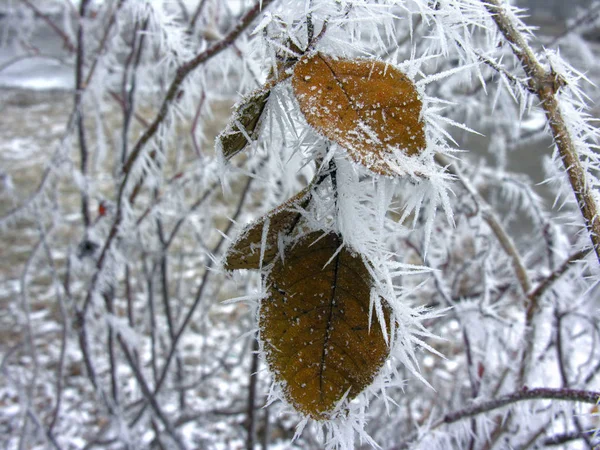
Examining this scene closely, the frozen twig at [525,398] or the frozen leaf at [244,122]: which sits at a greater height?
the frozen leaf at [244,122]

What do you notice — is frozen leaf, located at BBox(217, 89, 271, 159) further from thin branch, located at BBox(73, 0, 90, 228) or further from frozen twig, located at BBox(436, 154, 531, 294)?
thin branch, located at BBox(73, 0, 90, 228)

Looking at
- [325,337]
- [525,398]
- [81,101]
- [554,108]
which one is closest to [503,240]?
[525,398]

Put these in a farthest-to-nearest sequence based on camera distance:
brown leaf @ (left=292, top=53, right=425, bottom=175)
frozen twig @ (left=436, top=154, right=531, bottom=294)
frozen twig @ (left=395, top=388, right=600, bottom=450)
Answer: frozen twig @ (left=436, top=154, right=531, bottom=294) < frozen twig @ (left=395, top=388, right=600, bottom=450) < brown leaf @ (left=292, top=53, right=425, bottom=175)

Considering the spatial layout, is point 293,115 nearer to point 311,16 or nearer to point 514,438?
point 311,16

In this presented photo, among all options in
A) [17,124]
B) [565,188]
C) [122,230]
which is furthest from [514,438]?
[17,124]

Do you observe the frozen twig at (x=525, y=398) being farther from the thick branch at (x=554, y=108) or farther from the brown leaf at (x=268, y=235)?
the brown leaf at (x=268, y=235)

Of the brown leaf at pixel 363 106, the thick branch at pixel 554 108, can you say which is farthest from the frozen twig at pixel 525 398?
the brown leaf at pixel 363 106

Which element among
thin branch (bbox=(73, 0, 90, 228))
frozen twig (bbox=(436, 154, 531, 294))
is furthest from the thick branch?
thin branch (bbox=(73, 0, 90, 228))
